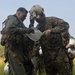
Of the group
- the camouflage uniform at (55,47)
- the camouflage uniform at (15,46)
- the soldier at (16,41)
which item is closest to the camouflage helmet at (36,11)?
the camouflage uniform at (55,47)

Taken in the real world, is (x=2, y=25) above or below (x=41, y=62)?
above

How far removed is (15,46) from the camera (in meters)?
9.07

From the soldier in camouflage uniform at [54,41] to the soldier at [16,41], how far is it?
477 millimetres

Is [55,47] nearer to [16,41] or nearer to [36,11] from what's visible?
[36,11]

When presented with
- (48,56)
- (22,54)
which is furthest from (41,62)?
(22,54)

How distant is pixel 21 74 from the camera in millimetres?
9086

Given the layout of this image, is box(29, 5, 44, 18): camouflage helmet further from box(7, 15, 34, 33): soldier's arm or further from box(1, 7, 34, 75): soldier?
box(7, 15, 34, 33): soldier's arm

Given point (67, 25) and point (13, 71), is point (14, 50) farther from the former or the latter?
point (67, 25)

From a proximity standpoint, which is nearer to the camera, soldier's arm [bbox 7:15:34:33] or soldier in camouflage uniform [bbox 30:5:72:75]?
soldier's arm [bbox 7:15:34:33]

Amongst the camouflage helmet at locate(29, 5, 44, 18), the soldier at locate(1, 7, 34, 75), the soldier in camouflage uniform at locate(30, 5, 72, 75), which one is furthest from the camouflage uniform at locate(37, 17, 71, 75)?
the soldier at locate(1, 7, 34, 75)

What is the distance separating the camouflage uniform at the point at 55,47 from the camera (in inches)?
378

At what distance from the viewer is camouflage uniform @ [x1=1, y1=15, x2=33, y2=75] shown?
8.97 m

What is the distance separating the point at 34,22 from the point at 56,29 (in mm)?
575

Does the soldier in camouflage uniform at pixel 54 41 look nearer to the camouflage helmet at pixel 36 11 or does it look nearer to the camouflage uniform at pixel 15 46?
the camouflage helmet at pixel 36 11
